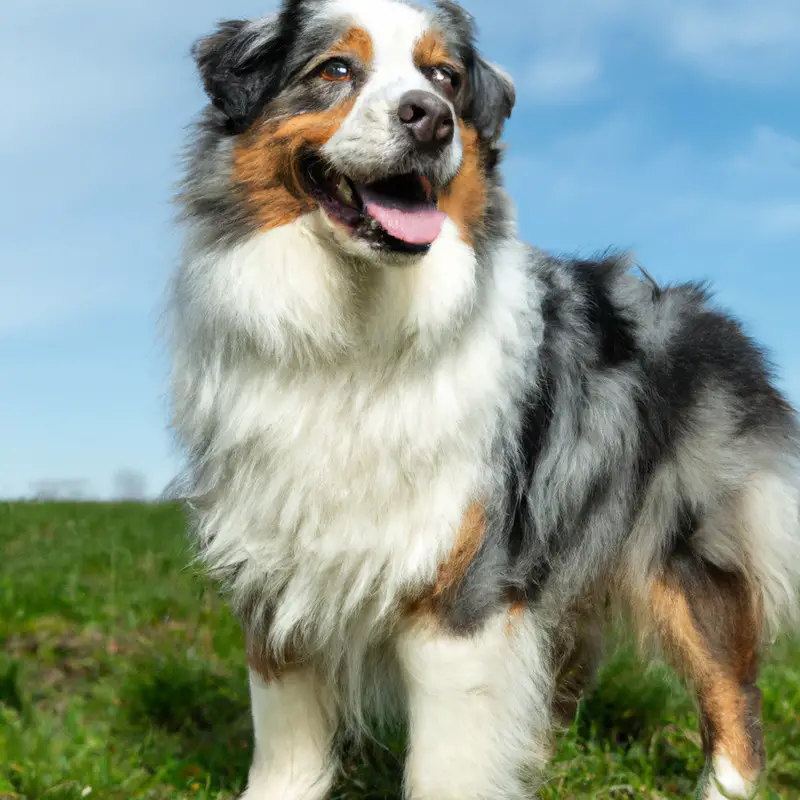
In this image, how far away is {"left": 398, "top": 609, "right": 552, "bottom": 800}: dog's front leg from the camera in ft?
11.0

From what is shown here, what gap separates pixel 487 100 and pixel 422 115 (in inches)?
27.9

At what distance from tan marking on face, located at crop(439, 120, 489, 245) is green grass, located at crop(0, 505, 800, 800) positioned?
1.73 metres

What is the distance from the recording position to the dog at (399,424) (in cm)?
328

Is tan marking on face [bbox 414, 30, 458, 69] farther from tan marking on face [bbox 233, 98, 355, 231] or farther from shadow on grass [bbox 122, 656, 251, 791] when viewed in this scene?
shadow on grass [bbox 122, 656, 251, 791]

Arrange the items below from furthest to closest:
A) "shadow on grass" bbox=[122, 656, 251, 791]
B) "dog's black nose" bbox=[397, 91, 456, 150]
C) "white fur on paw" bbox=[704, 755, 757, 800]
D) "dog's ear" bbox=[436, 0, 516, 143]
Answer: "shadow on grass" bbox=[122, 656, 251, 791] < "white fur on paw" bbox=[704, 755, 757, 800] < "dog's ear" bbox=[436, 0, 516, 143] < "dog's black nose" bbox=[397, 91, 456, 150]

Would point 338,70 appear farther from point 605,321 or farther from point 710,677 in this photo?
point 710,677

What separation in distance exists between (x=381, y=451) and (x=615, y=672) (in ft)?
8.03

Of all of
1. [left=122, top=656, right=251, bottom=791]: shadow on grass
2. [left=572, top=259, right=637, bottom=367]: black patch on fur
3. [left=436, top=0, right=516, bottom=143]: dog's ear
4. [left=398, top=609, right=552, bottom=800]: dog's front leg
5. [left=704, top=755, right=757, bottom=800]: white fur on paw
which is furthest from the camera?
[left=122, top=656, right=251, bottom=791]: shadow on grass

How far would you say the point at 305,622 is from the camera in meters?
3.53

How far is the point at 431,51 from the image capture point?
3.43 metres

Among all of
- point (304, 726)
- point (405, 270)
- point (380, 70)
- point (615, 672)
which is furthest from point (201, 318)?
point (615, 672)

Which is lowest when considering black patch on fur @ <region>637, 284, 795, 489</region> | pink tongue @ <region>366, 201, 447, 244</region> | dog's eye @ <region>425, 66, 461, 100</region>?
black patch on fur @ <region>637, 284, 795, 489</region>

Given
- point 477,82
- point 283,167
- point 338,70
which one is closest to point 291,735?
point 283,167

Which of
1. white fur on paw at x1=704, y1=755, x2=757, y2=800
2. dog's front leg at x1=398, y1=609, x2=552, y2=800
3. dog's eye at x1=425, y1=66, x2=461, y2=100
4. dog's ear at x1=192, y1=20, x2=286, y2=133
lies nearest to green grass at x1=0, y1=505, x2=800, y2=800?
white fur on paw at x1=704, y1=755, x2=757, y2=800
